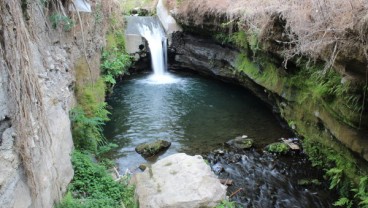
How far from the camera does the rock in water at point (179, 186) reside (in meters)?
5.30

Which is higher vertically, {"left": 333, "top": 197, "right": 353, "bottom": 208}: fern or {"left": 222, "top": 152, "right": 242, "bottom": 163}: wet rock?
{"left": 333, "top": 197, "right": 353, "bottom": 208}: fern

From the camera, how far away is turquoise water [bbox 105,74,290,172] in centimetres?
891

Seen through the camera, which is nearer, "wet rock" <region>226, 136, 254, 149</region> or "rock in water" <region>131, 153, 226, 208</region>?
"rock in water" <region>131, 153, 226, 208</region>

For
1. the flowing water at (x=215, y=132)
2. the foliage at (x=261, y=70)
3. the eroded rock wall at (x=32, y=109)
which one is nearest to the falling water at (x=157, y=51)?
the flowing water at (x=215, y=132)

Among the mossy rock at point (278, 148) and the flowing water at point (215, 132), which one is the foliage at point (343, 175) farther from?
the mossy rock at point (278, 148)

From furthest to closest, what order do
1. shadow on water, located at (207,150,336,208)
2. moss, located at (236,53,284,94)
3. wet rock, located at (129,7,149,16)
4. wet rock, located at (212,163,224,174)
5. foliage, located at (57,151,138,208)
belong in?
wet rock, located at (129,7,149,16) < moss, located at (236,53,284,94) < wet rock, located at (212,163,224,174) < shadow on water, located at (207,150,336,208) < foliage, located at (57,151,138,208)

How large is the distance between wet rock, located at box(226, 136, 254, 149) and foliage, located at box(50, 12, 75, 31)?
485 centimetres

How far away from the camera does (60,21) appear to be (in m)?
5.70

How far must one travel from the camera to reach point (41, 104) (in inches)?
140

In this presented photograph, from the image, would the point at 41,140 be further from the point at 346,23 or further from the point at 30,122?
the point at 346,23

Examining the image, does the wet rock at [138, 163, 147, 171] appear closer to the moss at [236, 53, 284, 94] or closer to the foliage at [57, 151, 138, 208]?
the foliage at [57, 151, 138, 208]

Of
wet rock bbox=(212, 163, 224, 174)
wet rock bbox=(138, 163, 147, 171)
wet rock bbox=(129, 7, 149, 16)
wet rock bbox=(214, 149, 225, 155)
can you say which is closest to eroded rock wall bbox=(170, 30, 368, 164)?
wet rock bbox=(214, 149, 225, 155)

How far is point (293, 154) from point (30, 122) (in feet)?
21.0

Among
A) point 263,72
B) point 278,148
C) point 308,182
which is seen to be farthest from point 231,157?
point 263,72
